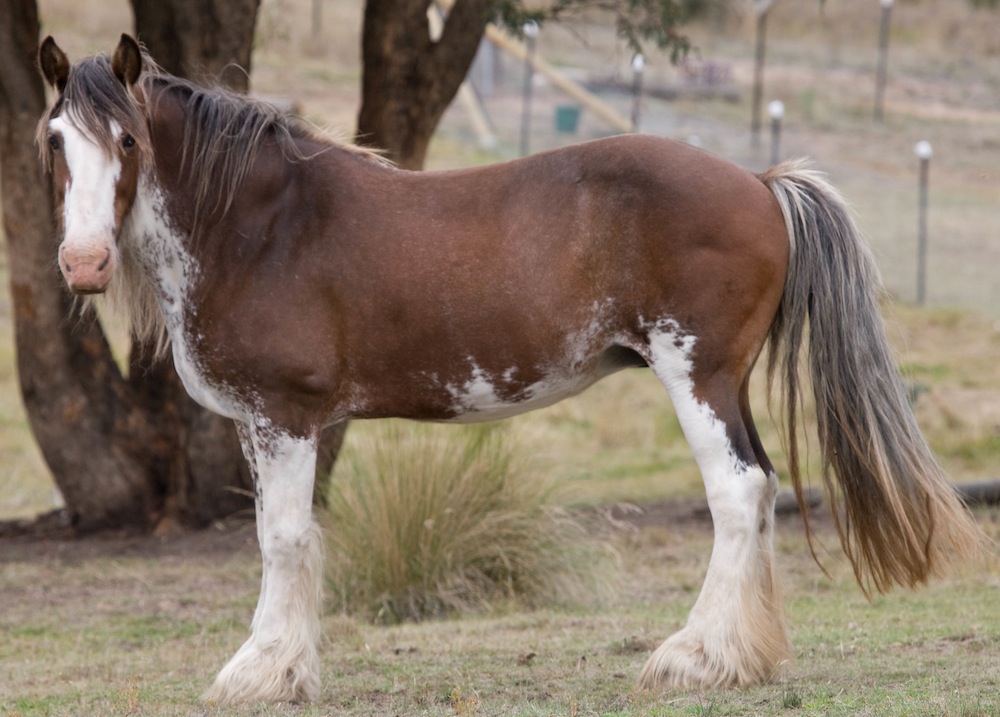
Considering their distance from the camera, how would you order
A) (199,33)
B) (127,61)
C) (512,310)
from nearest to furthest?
1. (127,61)
2. (512,310)
3. (199,33)

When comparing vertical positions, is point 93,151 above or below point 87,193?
above

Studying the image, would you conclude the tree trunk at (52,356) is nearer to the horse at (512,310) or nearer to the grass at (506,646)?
the grass at (506,646)

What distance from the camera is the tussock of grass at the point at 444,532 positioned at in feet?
21.8

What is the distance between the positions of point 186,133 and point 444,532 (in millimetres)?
2785

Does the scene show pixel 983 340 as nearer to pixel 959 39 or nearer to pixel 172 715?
pixel 172 715

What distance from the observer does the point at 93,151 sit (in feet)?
13.8

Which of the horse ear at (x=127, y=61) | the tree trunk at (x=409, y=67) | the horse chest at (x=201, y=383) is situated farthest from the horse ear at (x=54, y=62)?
the tree trunk at (x=409, y=67)

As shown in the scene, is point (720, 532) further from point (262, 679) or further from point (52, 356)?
point (52, 356)

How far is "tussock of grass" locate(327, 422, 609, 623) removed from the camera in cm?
663

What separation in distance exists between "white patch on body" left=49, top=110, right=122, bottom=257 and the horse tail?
230 cm

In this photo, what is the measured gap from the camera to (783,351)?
4664mm

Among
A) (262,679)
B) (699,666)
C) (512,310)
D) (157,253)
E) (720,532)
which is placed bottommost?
(262,679)

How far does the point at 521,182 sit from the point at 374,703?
1965 mm

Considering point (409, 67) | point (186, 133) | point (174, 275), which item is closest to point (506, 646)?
point (174, 275)
